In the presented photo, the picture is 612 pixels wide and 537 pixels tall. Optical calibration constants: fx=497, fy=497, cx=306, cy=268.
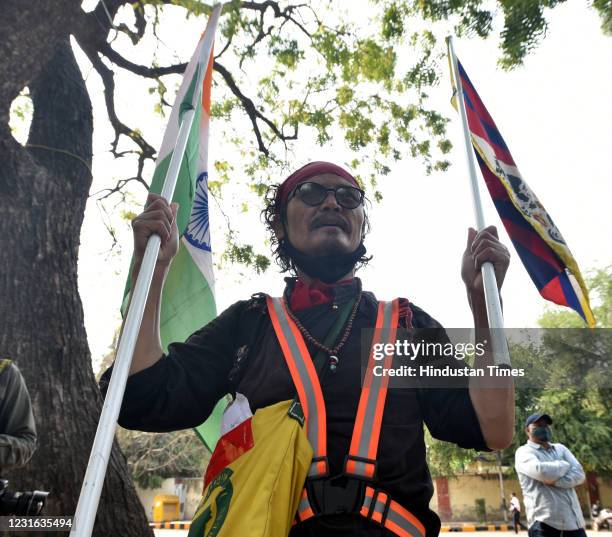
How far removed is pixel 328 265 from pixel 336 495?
0.93 metres

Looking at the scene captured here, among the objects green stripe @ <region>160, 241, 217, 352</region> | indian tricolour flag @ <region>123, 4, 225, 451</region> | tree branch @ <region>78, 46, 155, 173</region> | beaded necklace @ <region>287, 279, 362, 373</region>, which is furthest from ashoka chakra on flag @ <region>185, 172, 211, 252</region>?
tree branch @ <region>78, 46, 155, 173</region>

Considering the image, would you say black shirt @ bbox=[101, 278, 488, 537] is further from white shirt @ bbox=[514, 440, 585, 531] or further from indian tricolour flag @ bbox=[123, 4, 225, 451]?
white shirt @ bbox=[514, 440, 585, 531]

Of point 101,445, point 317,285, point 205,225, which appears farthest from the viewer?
point 205,225

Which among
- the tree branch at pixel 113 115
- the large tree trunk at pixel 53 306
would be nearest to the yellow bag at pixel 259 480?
the large tree trunk at pixel 53 306

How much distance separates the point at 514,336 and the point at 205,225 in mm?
1787

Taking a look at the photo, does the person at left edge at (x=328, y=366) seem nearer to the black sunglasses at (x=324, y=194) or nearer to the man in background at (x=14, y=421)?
the black sunglasses at (x=324, y=194)

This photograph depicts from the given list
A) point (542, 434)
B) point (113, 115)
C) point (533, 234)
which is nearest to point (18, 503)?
point (533, 234)

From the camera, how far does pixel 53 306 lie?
11.1 feet

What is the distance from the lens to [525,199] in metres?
2.44

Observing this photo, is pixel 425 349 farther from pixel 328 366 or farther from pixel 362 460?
pixel 362 460

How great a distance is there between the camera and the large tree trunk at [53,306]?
9.52 feet

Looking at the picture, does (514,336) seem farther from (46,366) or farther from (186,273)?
(46,366)

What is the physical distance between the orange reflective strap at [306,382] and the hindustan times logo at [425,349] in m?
0.23

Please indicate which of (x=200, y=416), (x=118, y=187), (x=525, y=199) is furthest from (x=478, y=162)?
(x=118, y=187)
